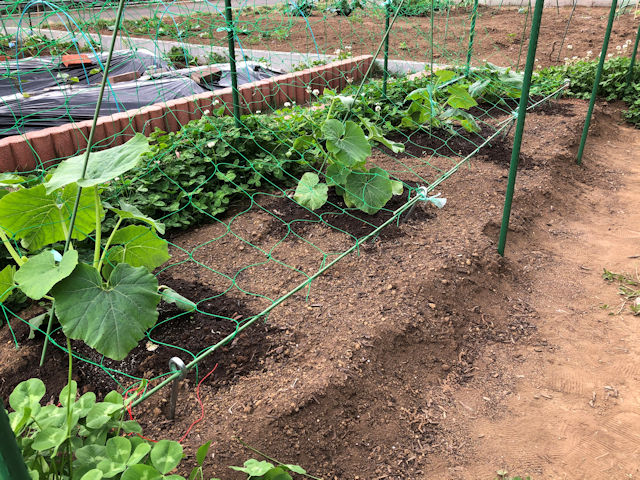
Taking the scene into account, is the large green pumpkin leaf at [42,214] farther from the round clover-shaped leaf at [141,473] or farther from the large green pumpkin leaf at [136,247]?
the round clover-shaped leaf at [141,473]

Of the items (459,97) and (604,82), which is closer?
(459,97)

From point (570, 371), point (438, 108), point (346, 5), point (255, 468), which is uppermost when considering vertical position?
point (346, 5)

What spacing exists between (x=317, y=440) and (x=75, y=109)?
336 centimetres

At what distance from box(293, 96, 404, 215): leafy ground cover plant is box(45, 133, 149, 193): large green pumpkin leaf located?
123 cm

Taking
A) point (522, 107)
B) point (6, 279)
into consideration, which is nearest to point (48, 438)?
point (6, 279)

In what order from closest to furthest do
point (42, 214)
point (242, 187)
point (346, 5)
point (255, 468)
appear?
1. point (255, 468)
2. point (42, 214)
3. point (242, 187)
4. point (346, 5)

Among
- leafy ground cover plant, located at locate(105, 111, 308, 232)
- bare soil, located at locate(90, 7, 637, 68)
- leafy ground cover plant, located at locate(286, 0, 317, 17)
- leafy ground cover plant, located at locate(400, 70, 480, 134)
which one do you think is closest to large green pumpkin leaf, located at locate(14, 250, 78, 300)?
leafy ground cover plant, located at locate(105, 111, 308, 232)

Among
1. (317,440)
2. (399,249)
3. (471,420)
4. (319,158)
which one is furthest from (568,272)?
(317,440)

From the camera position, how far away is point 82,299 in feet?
4.39

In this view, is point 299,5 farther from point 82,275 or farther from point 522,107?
point 82,275

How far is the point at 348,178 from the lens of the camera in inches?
108

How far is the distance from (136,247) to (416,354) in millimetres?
1159

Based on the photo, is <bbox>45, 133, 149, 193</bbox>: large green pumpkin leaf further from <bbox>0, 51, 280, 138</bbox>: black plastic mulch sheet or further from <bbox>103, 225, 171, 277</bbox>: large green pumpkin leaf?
<bbox>0, 51, 280, 138</bbox>: black plastic mulch sheet

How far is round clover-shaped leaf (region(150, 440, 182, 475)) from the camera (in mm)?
1083
